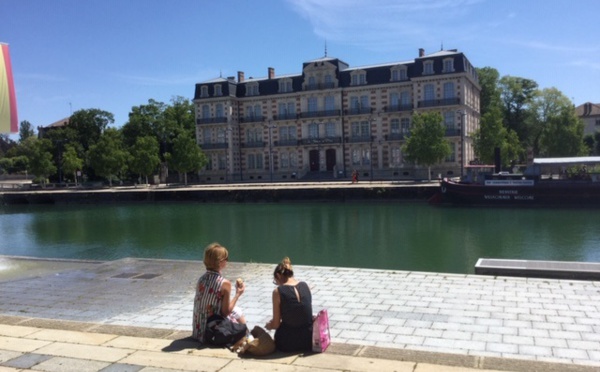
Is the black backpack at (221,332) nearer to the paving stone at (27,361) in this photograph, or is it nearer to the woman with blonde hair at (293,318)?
the woman with blonde hair at (293,318)

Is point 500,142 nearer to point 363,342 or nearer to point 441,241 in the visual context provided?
point 441,241

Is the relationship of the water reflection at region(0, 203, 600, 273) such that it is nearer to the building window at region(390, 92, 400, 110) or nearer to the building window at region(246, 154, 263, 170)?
the building window at region(390, 92, 400, 110)

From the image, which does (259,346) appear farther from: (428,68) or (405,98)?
(405,98)

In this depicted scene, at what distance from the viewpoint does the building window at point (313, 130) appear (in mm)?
57275

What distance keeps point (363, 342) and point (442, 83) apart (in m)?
46.7

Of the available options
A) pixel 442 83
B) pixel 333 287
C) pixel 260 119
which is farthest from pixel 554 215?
pixel 260 119

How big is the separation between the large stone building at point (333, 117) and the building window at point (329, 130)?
0.10 metres

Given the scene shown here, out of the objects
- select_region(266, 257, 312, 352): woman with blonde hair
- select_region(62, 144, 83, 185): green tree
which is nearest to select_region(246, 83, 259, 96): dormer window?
select_region(62, 144, 83, 185): green tree

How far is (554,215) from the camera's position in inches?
1234

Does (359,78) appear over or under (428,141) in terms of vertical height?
over

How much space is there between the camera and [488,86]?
6375 centimetres

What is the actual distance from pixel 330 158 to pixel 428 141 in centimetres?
1375

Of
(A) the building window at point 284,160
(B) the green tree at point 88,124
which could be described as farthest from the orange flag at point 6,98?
(B) the green tree at point 88,124

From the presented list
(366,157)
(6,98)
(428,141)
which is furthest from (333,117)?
(6,98)
